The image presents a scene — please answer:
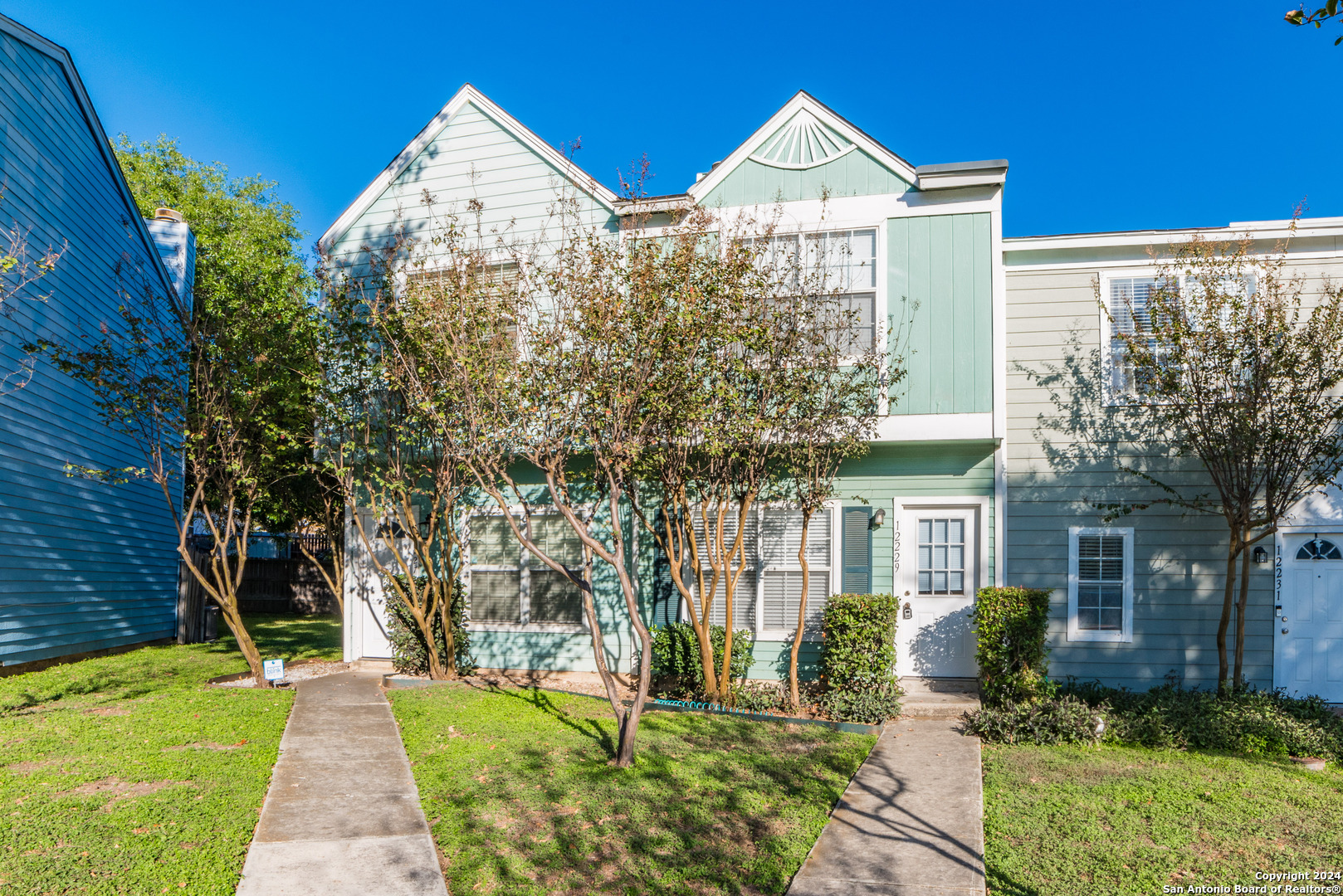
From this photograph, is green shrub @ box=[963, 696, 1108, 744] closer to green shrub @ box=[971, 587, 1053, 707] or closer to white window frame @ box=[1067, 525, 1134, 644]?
green shrub @ box=[971, 587, 1053, 707]

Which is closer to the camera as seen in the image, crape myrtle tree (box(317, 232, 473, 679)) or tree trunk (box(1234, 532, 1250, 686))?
tree trunk (box(1234, 532, 1250, 686))

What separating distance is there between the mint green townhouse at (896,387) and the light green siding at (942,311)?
1 centimetres

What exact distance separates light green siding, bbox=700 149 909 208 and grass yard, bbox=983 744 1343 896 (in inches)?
236

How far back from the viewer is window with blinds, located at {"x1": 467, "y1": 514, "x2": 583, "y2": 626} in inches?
427

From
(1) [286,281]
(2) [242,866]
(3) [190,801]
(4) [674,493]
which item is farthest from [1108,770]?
(1) [286,281]

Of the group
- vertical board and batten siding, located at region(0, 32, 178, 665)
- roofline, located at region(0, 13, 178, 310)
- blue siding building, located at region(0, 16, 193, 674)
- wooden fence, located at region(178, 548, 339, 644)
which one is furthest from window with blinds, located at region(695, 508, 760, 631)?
wooden fence, located at region(178, 548, 339, 644)

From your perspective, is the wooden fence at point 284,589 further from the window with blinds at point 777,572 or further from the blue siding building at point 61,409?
the window with blinds at point 777,572

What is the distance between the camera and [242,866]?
450cm

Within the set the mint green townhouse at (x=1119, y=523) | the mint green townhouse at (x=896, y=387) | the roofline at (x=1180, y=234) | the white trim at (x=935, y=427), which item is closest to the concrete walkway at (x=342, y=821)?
the mint green townhouse at (x=896, y=387)

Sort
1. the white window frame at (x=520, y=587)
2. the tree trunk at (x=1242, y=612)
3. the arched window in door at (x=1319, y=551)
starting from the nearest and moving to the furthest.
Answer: the tree trunk at (x=1242, y=612) → the arched window in door at (x=1319, y=551) → the white window frame at (x=520, y=587)

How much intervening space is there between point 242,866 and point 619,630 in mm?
6154

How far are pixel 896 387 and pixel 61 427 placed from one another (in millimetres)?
10771

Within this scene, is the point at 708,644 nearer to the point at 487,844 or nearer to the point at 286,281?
the point at 487,844

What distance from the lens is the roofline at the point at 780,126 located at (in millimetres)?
9719
